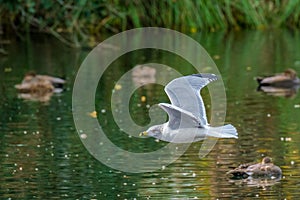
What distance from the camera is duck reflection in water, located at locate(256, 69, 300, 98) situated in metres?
18.5

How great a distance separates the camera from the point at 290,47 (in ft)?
83.6

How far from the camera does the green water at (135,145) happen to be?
35.4ft

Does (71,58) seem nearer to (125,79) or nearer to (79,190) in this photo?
(125,79)

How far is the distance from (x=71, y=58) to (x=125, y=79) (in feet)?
13.0

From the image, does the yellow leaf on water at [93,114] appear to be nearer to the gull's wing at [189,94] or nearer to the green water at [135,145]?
the green water at [135,145]

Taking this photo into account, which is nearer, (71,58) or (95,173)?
(95,173)

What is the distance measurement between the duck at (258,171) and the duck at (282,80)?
7429 millimetres

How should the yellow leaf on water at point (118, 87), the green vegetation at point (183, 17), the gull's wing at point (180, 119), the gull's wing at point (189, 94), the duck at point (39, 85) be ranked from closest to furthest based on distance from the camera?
the gull's wing at point (180, 119), the gull's wing at point (189, 94), the duck at point (39, 85), the yellow leaf on water at point (118, 87), the green vegetation at point (183, 17)

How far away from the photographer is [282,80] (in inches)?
734

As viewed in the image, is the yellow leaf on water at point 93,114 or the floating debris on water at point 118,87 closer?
the yellow leaf on water at point 93,114

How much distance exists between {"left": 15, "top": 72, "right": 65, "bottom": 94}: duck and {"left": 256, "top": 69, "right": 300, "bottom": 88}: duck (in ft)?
11.0

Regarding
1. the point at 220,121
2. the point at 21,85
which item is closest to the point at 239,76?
the point at 21,85

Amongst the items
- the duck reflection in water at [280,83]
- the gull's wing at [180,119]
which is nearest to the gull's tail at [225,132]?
the gull's wing at [180,119]

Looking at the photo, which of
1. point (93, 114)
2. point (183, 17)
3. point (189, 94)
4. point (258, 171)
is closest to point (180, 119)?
point (189, 94)
